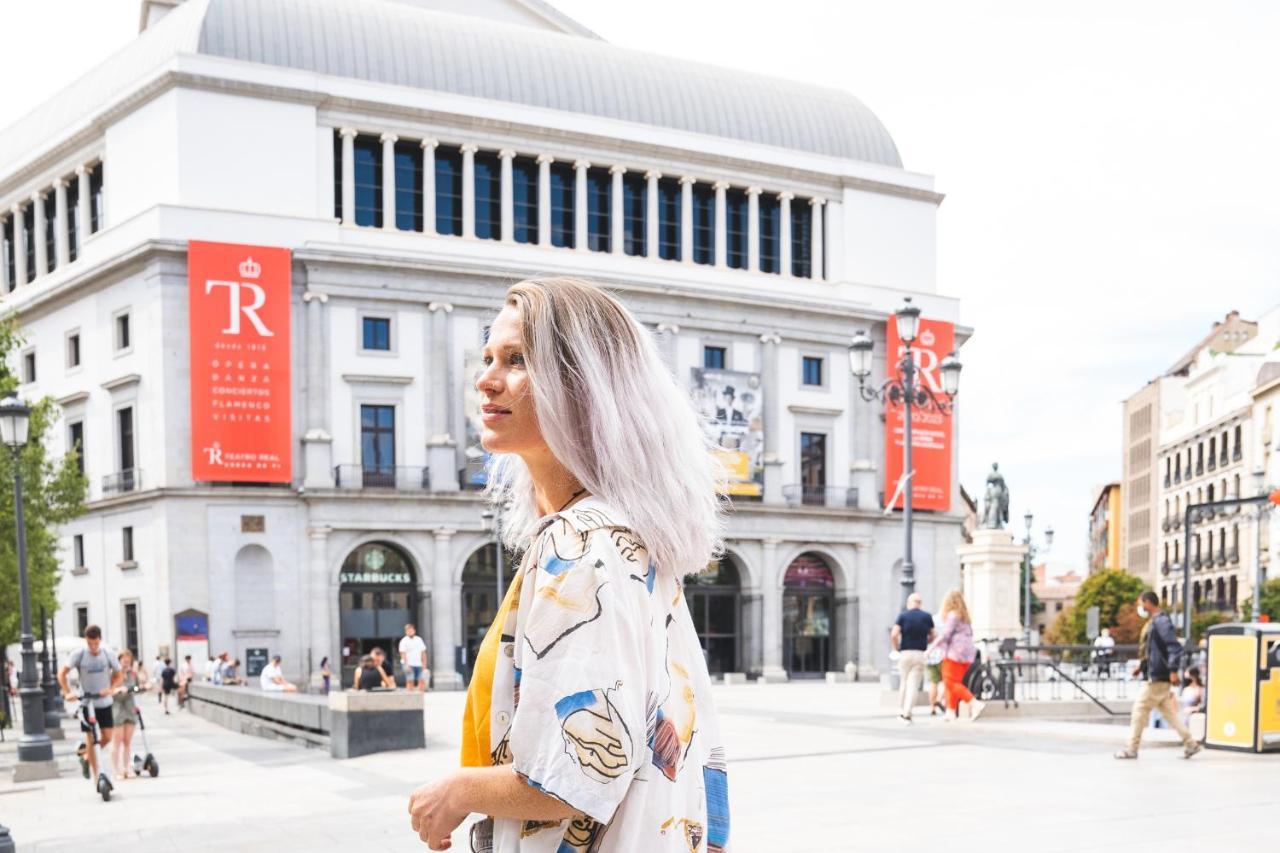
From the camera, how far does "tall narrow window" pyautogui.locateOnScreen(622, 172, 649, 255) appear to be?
162ft

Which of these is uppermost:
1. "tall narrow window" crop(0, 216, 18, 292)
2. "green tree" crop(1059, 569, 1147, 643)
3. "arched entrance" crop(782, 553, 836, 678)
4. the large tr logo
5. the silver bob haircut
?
"tall narrow window" crop(0, 216, 18, 292)

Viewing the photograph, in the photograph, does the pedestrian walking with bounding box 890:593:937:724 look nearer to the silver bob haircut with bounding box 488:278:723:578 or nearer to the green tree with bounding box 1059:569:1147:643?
the silver bob haircut with bounding box 488:278:723:578

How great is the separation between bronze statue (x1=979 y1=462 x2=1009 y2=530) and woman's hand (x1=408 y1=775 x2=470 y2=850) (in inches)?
1369

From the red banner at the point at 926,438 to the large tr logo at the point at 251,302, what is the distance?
23241 millimetres

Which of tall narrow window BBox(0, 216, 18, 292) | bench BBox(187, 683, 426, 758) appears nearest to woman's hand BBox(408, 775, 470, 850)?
bench BBox(187, 683, 426, 758)

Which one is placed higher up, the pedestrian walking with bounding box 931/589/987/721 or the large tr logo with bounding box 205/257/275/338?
the large tr logo with bounding box 205/257/275/338

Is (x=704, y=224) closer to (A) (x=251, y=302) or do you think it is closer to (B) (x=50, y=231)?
(A) (x=251, y=302)

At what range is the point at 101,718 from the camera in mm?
14281

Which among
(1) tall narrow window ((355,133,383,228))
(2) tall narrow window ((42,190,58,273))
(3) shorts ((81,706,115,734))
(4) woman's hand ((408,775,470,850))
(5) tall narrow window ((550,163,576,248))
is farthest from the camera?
(2) tall narrow window ((42,190,58,273))

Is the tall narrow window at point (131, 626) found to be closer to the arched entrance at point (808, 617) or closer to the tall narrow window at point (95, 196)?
the tall narrow window at point (95, 196)

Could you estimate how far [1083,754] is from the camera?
44.6 feet

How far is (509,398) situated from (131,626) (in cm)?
4405

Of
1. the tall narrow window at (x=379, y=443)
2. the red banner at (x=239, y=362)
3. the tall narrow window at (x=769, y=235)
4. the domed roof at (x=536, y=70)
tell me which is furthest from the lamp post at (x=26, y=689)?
the tall narrow window at (x=769, y=235)

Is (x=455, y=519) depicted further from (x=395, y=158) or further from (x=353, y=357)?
(x=395, y=158)
